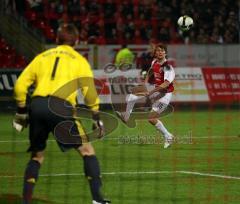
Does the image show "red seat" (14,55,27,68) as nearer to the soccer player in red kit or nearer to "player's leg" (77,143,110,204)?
the soccer player in red kit

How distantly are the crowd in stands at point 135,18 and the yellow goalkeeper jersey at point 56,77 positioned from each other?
1410 centimetres

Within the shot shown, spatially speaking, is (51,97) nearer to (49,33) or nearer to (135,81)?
(135,81)

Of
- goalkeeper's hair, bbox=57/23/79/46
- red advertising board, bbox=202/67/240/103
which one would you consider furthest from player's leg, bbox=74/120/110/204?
red advertising board, bbox=202/67/240/103

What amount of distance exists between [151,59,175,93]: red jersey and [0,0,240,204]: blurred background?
1.37 meters

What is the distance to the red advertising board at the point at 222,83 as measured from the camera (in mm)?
25438

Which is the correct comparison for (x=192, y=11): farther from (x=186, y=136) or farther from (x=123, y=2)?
(x=186, y=136)

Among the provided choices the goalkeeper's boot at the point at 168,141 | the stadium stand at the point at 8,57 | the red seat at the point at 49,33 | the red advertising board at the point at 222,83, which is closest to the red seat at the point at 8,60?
the stadium stand at the point at 8,57

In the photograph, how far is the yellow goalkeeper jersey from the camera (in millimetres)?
8609

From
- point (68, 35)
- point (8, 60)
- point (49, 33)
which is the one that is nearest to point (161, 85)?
point (68, 35)

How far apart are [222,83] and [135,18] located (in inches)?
146

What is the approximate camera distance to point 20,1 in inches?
885

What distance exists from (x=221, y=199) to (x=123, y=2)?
15339mm

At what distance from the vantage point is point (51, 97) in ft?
28.4

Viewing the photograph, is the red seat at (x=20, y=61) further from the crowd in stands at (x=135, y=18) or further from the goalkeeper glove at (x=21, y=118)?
the goalkeeper glove at (x=21, y=118)
